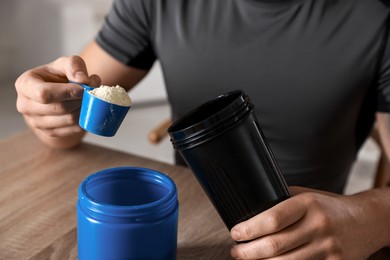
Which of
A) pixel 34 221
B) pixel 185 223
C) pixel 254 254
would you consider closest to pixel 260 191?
pixel 254 254

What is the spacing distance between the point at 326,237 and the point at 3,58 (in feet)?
5.41

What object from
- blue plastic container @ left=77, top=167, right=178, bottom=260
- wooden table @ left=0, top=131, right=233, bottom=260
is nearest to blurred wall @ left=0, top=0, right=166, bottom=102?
wooden table @ left=0, top=131, right=233, bottom=260

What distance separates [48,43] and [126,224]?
1.69m

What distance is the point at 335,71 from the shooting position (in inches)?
39.2

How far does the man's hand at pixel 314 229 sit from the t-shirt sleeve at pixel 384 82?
36cm

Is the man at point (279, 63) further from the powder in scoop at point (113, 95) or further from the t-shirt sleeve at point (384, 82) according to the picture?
the powder in scoop at point (113, 95)

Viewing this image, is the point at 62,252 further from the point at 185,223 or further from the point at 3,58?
the point at 3,58

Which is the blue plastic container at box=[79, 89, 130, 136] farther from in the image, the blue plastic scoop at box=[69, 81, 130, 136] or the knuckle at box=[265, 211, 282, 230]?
the knuckle at box=[265, 211, 282, 230]

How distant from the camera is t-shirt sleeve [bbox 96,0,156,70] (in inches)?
43.1

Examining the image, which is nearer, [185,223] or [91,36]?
[185,223]

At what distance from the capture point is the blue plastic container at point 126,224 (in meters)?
0.51

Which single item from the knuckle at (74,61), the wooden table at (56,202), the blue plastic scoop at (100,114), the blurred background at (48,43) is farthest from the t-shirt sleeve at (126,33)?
the blurred background at (48,43)

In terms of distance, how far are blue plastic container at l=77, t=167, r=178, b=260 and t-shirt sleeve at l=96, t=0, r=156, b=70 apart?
0.57 m

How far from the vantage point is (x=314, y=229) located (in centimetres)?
62
